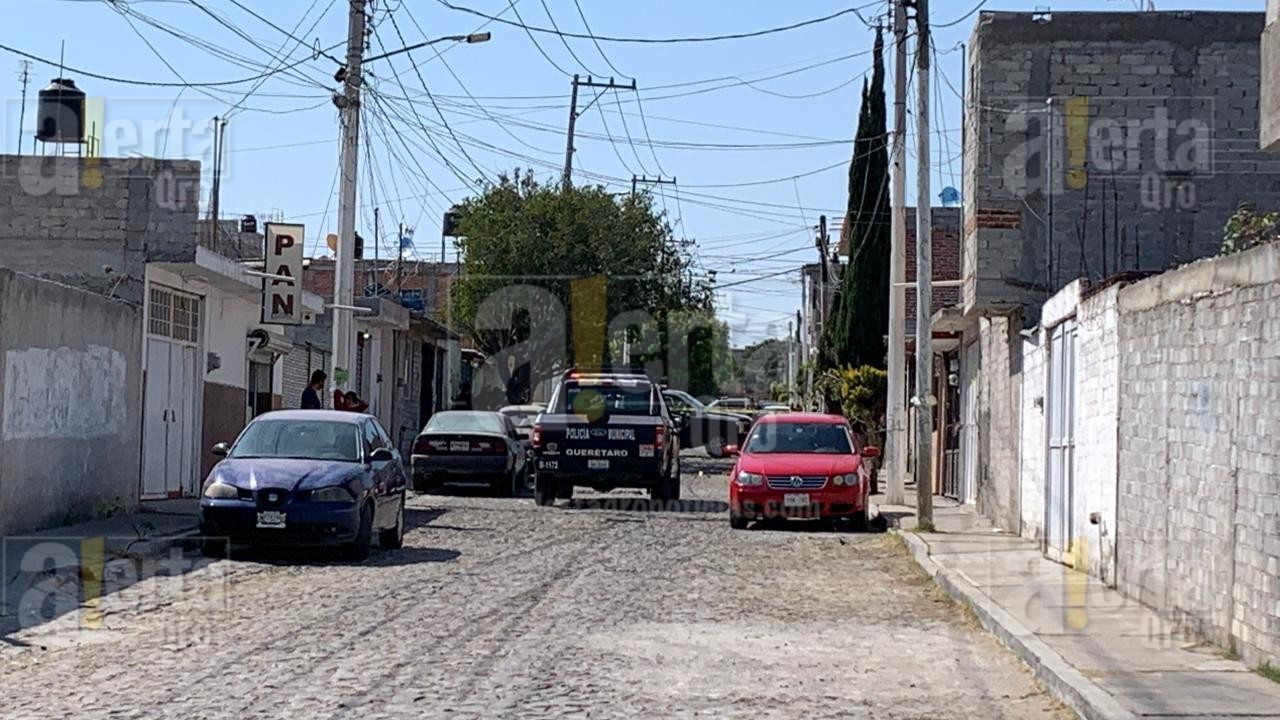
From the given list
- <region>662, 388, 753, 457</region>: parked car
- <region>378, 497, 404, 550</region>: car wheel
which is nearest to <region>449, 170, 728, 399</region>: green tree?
<region>662, 388, 753, 457</region>: parked car

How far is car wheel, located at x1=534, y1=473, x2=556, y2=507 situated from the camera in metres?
25.9

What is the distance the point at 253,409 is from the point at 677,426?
8143 millimetres

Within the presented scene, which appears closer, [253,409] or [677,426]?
[677,426]

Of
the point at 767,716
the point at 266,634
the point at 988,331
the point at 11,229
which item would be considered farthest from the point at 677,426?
the point at 767,716

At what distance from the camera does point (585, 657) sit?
10570 millimetres

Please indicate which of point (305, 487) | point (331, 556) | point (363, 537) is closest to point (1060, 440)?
point (363, 537)

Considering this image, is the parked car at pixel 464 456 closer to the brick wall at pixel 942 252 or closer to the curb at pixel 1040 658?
the brick wall at pixel 942 252

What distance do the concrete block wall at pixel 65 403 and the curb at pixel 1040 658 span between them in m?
9.73

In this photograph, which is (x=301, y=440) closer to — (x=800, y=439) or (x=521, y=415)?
→ (x=800, y=439)

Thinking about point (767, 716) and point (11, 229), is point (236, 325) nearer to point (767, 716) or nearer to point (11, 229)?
point (11, 229)

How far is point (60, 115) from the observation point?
24.1 metres

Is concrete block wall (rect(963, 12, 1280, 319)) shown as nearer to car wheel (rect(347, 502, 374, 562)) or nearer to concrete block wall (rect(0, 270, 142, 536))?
car wheel (rect(347, 502, 374, 562))

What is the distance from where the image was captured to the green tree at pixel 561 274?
4328cm

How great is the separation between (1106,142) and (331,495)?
420 inches
